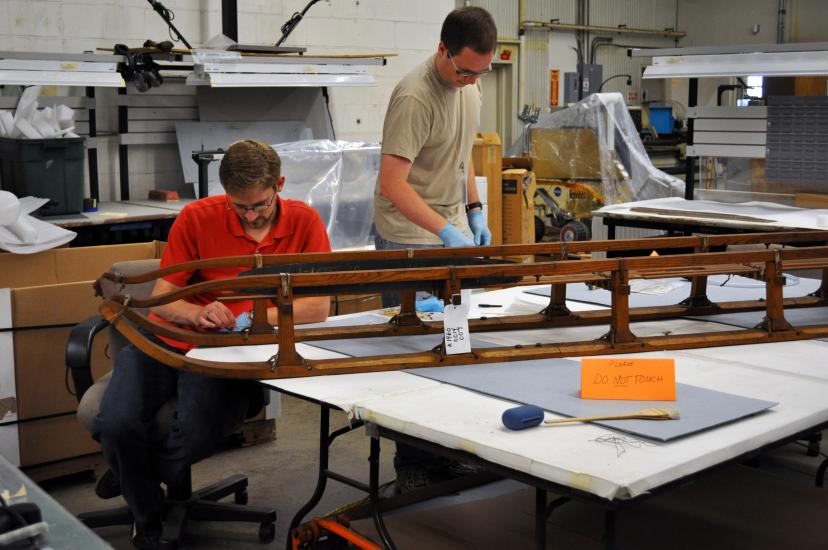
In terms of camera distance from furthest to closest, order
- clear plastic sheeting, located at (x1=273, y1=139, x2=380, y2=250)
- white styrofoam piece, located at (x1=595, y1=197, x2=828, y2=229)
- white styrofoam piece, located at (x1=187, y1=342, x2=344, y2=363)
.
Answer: clear plastic sheeting, located at (x1=273, y1=139, x2=380, y2=250) < white styrofoam piece, located at (x1=595, y1=197, x2=828, y2=229) < white styrofoam piece, located at (x1=187, y1=342, x2=344, y2=363)

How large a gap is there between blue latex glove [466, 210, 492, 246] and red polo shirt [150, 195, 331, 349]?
777 millimetres

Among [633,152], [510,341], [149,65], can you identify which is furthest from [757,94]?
[510,341]

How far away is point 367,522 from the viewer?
2.02m

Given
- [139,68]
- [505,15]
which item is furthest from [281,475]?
[505,15]

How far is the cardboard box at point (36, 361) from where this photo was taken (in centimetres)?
307

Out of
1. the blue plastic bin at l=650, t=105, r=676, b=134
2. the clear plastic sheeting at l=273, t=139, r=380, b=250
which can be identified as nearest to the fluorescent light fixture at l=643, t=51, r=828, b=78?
the clear plastic sheeting at l=273, t=139, r=380, b=250

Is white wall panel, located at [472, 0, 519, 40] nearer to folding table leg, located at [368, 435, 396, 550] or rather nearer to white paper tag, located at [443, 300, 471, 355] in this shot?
white paper tag, located at [443, 300, 471, 355]

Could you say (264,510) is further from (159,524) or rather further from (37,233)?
(37,233)

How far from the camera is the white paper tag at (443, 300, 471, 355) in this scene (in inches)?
78.1

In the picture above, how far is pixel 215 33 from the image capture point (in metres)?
4.68

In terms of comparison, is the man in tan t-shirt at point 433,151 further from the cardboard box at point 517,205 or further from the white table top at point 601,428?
the cardboard box at point 517,205

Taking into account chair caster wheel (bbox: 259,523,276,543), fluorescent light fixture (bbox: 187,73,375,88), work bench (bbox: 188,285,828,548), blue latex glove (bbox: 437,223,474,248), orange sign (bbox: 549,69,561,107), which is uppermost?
orange sign (bbox: 549,69,561,107)

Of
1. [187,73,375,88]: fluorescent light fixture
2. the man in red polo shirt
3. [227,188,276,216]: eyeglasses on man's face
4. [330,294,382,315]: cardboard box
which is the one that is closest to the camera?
the man in red polo shirt

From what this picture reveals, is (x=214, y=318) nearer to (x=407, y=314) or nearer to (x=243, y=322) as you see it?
(x=243, y=322)
